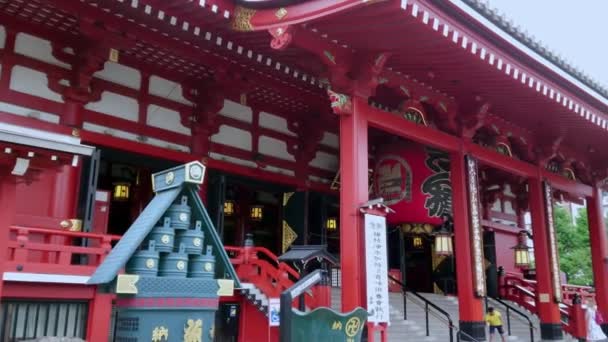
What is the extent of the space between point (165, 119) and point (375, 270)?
468cm

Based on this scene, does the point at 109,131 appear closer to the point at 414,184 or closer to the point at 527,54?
the point at 414,184

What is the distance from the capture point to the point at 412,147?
11.5 meters

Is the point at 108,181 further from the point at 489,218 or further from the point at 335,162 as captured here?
the point at 489,218

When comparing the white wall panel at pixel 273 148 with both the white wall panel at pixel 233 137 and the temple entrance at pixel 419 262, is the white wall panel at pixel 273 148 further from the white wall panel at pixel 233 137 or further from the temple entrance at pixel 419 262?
the temple entrance at pixel 419 262

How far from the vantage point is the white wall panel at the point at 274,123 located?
11414 mm

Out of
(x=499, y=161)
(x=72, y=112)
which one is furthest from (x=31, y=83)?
(x=499, y=161)

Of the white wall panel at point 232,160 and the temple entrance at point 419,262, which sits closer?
the white wall panel at point 232,160

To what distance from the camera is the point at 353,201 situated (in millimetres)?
7844

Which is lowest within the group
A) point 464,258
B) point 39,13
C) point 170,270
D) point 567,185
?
point 170,270

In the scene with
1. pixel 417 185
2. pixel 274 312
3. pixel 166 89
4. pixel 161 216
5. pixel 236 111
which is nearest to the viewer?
pixel 161 216

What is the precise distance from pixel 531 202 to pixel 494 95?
13.0 ft

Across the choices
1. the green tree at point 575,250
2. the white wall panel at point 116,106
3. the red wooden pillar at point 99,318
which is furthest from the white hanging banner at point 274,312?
the green tree at point 575,250

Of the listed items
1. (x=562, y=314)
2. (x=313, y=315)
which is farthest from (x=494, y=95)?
(x=562, y=314)

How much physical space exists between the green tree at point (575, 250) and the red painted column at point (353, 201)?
20.7 meters
